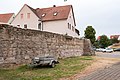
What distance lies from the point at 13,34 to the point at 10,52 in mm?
1111

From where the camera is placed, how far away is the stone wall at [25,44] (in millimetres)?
12284

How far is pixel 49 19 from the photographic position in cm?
4347

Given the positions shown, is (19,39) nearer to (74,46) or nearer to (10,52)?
(10,52)

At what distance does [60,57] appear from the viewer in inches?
757

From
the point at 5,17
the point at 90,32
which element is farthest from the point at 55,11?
the point at 5,17

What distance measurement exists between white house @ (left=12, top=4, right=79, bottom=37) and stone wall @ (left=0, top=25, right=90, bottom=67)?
75.5 feet

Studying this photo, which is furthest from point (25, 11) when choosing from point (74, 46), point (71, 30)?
point (74, 46)

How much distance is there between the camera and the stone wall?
12.3 m

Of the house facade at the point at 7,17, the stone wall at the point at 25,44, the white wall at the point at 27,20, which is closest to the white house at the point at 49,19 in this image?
the white wall at the point at 27,20

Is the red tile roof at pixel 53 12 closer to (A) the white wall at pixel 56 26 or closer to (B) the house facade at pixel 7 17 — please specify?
(A) the white wall at pixel 56 26

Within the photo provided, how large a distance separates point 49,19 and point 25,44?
97.9 ft

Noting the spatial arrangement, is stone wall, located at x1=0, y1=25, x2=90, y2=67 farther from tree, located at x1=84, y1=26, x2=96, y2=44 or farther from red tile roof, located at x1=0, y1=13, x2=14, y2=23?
tree, located at x1=84, y1=26, x2=96, y2=44

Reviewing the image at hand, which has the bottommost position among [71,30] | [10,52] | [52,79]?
[52,79]

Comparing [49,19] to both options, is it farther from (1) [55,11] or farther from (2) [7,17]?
(2) [7,17]
